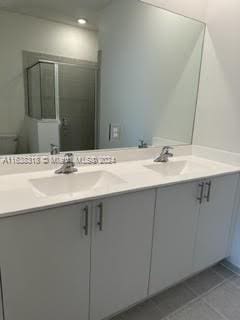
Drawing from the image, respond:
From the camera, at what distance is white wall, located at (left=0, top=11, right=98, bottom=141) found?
4.15 feet

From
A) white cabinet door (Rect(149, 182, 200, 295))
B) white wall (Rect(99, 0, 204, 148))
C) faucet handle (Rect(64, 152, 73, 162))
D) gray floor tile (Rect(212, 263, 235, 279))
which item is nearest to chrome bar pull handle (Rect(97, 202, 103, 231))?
white cabinet door (Rect(149, 182, 200, 295))

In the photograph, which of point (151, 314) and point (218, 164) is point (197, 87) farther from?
point (151, 314)

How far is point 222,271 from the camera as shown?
1.84 meters

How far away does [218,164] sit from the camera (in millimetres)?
1805

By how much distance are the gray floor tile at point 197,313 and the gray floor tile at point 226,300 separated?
50 mm

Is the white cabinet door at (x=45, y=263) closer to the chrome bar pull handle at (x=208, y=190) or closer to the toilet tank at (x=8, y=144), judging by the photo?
the toilet tank at (x=8, y=144)

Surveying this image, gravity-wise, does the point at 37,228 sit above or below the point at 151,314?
above

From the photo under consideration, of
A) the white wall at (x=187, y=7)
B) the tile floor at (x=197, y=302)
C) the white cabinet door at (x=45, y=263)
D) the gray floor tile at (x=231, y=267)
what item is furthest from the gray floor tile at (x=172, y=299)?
the white wall at (x=187, y=7)

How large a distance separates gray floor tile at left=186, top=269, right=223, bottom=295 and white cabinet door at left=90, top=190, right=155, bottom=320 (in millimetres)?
526

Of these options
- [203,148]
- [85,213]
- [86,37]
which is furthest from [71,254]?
[203,148]

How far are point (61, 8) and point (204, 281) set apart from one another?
211cm

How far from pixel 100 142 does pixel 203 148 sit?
0.94m

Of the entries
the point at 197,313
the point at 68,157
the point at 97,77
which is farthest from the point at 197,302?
the point at 97,77

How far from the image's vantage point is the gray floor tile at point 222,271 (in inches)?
70.6
